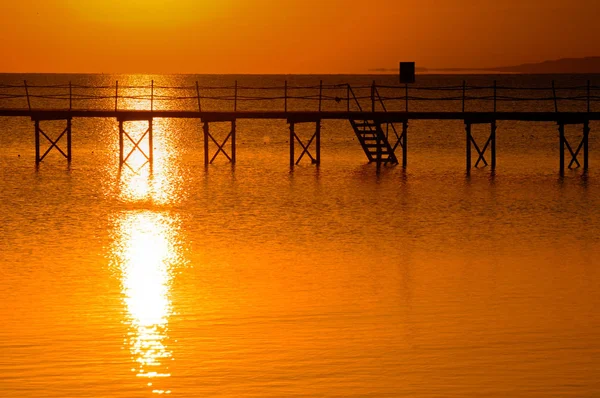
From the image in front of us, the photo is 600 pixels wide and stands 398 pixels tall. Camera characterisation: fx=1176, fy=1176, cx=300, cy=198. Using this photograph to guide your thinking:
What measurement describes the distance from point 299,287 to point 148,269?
3417 millimetres

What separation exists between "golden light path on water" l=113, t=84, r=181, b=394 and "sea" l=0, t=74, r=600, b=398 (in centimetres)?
5

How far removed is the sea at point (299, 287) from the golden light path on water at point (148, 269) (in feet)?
0.18

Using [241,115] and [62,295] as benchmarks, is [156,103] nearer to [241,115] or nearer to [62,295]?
Result: [241,115]

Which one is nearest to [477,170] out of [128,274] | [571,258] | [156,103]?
[571,258]

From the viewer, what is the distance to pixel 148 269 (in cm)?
2144

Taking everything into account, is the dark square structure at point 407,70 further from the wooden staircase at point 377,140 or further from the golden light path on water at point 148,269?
the golden light path on water at point 148,269

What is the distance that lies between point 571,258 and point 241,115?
2635 cm

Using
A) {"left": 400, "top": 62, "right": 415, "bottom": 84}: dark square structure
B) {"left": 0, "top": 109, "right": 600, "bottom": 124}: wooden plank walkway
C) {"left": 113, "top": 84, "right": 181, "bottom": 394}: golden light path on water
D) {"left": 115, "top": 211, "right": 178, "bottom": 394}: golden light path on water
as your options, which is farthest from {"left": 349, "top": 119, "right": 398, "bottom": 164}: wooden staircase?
{"left": 115, "top": 211, "right": 178, "bottom": 394}: golden light path on water

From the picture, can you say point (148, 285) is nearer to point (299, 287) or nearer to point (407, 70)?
point (299, 287)

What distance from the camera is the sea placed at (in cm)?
1354

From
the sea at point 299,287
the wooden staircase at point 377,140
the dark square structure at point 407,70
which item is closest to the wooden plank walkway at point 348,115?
the wooden staircase at point 377,140

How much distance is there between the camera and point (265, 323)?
1636 centimetres

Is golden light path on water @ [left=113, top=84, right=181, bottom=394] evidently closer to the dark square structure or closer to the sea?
the sea

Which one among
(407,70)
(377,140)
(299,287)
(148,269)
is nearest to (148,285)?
(148,269)
